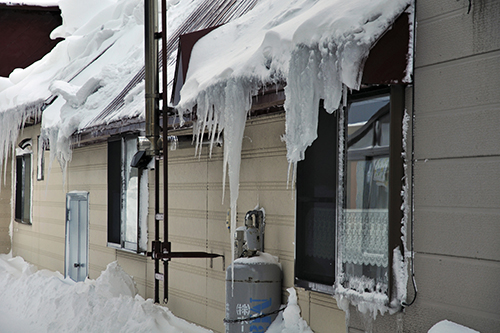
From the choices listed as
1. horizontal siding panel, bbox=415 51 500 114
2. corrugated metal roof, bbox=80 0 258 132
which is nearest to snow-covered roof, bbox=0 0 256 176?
corrugated metal roof, bbox=80 0 258 132

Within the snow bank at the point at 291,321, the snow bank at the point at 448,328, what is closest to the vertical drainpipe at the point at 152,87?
the snow bank at the point at 291,321

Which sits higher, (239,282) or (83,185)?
(83,185)

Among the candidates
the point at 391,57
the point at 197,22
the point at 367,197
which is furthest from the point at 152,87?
the point at 391,57

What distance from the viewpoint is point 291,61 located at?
13.4 ft

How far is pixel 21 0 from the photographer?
14.8 meters

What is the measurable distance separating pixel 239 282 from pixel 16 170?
10.8 m

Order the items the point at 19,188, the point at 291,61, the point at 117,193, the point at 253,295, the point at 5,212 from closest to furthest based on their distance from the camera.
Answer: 1. the point at 291,61
2. the point at 253,295
3. the point at 117,193
4. the point at 19,188
5. the point at 5,212

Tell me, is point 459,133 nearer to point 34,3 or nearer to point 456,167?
point 456,167

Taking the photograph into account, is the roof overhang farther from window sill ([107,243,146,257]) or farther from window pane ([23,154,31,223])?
window pane ([23,154,31,223])

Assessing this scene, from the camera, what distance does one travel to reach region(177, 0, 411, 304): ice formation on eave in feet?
12.3

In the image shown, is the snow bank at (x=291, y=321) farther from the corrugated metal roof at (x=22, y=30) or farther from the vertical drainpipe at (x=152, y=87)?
the corrugated metal roof at (x=22, y=30)

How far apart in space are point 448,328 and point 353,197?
1205mm

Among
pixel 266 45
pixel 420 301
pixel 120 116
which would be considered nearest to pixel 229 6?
pixel 120 116

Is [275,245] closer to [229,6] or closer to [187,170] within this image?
[187,170]
